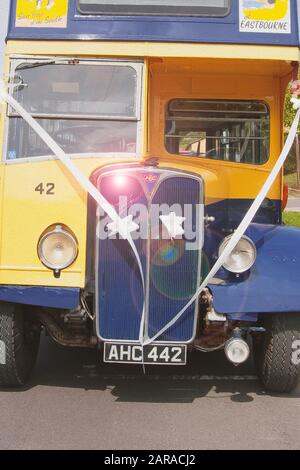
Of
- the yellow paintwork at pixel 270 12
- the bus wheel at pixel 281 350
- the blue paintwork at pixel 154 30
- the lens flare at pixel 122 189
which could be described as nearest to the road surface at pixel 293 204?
the yellow paintwork at pixel 270 12

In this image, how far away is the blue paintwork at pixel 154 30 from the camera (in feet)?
15.7

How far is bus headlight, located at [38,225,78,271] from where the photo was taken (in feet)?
14.4

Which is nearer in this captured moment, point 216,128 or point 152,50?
point 152,50

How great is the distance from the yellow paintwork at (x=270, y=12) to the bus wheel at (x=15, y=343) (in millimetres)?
2928

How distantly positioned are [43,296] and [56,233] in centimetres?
46

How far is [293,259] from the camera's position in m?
4.53

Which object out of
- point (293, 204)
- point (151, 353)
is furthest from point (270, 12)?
point (293, 204)

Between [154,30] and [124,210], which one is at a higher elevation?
[154,30]

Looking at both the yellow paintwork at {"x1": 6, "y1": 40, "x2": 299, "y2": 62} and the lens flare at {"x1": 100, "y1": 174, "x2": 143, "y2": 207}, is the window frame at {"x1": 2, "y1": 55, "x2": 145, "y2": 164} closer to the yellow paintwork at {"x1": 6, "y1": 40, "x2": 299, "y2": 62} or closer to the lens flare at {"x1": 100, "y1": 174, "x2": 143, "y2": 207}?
the yellow paintwork at {"x1": 6, "y1": 40, "x2": 299, "y2": 62}

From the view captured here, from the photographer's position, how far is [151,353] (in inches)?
170

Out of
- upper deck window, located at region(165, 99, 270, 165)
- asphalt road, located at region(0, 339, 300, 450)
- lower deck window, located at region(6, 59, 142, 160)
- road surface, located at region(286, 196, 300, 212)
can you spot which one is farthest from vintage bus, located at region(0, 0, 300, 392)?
road surface, located at region(286, 196, 300, 212)

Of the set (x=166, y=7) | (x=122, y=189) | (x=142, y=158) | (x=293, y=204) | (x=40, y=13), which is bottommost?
(x=122, y=189)

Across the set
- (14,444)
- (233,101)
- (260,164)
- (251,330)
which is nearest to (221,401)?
(251,330)

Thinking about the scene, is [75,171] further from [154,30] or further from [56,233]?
[154,30]
